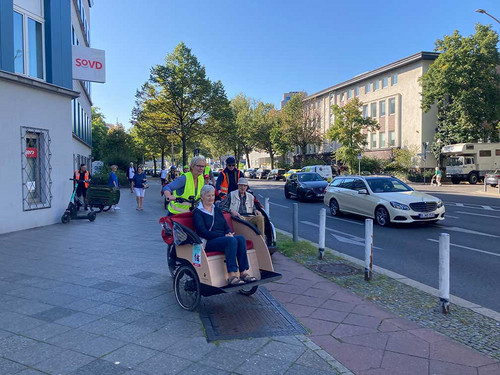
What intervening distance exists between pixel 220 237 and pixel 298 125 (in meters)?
51.9

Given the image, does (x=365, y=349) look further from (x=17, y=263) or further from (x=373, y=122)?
(x=373, y=122)

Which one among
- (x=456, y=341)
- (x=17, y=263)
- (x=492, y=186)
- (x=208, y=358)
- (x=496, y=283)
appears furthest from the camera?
(x=492, y=186)

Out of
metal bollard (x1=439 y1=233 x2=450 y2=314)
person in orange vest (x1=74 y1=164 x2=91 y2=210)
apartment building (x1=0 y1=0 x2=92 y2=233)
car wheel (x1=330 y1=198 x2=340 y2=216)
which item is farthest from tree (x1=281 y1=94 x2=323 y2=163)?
metal bollard (x1=439 y1=233 x2=450 y2=314)

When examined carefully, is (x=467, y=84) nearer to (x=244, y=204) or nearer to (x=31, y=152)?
(x=244, y=204)

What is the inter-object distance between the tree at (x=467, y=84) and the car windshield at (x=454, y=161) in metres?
3.35

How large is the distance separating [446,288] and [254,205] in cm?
335

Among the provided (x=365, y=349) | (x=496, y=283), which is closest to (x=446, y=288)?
(x=365, y=349)

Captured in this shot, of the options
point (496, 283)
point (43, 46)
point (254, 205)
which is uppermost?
point (43, 46)

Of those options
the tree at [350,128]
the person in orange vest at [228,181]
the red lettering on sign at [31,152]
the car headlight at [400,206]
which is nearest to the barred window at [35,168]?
the red lettering on sign at [31,152]

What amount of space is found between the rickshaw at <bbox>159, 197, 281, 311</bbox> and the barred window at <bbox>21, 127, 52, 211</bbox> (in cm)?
739

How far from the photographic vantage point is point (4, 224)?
9750 mm

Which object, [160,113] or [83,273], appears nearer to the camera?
[83,273]

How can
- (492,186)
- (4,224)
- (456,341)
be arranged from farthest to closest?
1. (492,186)
2. (4,224)
3. (456,341)

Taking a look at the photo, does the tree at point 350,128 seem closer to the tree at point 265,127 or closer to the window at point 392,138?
the window at point 392,138
